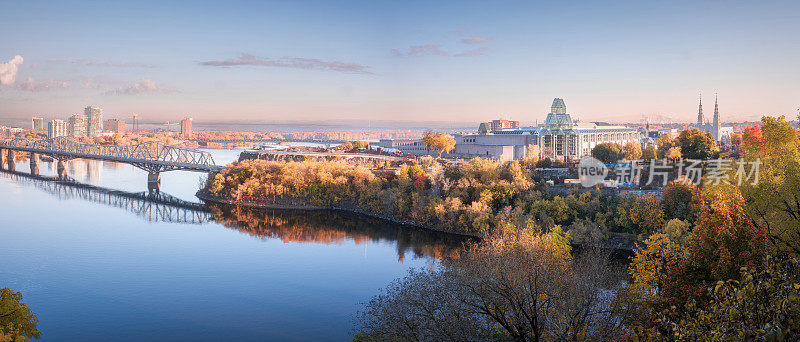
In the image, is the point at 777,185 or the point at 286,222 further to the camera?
the point at 286,222

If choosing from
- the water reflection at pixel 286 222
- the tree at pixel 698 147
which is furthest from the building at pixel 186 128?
the tree at pixel 698 147

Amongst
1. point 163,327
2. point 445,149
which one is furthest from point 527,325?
point 445,149

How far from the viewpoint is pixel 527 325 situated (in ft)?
34.9

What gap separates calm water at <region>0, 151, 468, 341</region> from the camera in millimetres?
15438

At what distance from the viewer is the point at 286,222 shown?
3259 cm

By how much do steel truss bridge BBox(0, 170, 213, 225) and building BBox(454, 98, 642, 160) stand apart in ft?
90.8

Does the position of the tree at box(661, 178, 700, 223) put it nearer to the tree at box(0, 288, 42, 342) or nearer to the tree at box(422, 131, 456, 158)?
the tree at box(0, 288, 42, 342)

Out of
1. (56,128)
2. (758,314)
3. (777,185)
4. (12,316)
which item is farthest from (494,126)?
(56,128)

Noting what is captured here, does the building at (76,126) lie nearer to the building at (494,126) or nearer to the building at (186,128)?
the building at (186,128)

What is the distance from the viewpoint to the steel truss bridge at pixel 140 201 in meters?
34.7

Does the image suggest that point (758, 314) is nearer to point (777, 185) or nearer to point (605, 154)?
point (777, 185)

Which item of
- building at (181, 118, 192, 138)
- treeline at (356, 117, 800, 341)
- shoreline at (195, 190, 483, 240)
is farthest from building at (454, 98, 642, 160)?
building at (181, 118, 192, 138)

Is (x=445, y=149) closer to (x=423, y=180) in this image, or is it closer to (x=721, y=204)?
(x=423, y=180)

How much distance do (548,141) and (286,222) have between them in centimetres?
3119
